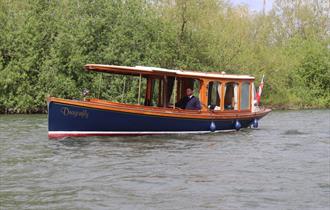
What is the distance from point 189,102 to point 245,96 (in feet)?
11.5

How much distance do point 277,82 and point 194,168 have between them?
3328cm

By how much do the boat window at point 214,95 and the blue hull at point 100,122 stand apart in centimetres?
217

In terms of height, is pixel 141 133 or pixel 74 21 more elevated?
pixel 74 21

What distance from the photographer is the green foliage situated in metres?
35.2

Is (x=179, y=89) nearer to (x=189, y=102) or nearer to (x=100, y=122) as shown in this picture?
(x=189, y=102)

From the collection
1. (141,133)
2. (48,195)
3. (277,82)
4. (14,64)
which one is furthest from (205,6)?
(48,195)

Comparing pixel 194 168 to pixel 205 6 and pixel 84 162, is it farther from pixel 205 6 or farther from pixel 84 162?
pixel 205 6

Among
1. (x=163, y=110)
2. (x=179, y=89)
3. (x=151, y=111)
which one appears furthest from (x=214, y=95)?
(x=151, y=111)

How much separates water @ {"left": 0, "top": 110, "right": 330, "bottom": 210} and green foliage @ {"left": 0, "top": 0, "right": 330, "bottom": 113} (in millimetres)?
11241

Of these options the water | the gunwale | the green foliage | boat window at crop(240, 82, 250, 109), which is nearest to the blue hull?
the gunwale

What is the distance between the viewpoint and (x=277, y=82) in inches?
1821

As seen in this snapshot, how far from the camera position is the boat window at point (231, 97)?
23.2m

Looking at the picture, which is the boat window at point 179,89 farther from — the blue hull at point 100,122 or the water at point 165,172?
the water at point 165,172

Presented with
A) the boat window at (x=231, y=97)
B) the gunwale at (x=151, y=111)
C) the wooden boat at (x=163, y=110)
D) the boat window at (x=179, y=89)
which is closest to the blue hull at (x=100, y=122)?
the wooden boat at (x=163, y=110)
